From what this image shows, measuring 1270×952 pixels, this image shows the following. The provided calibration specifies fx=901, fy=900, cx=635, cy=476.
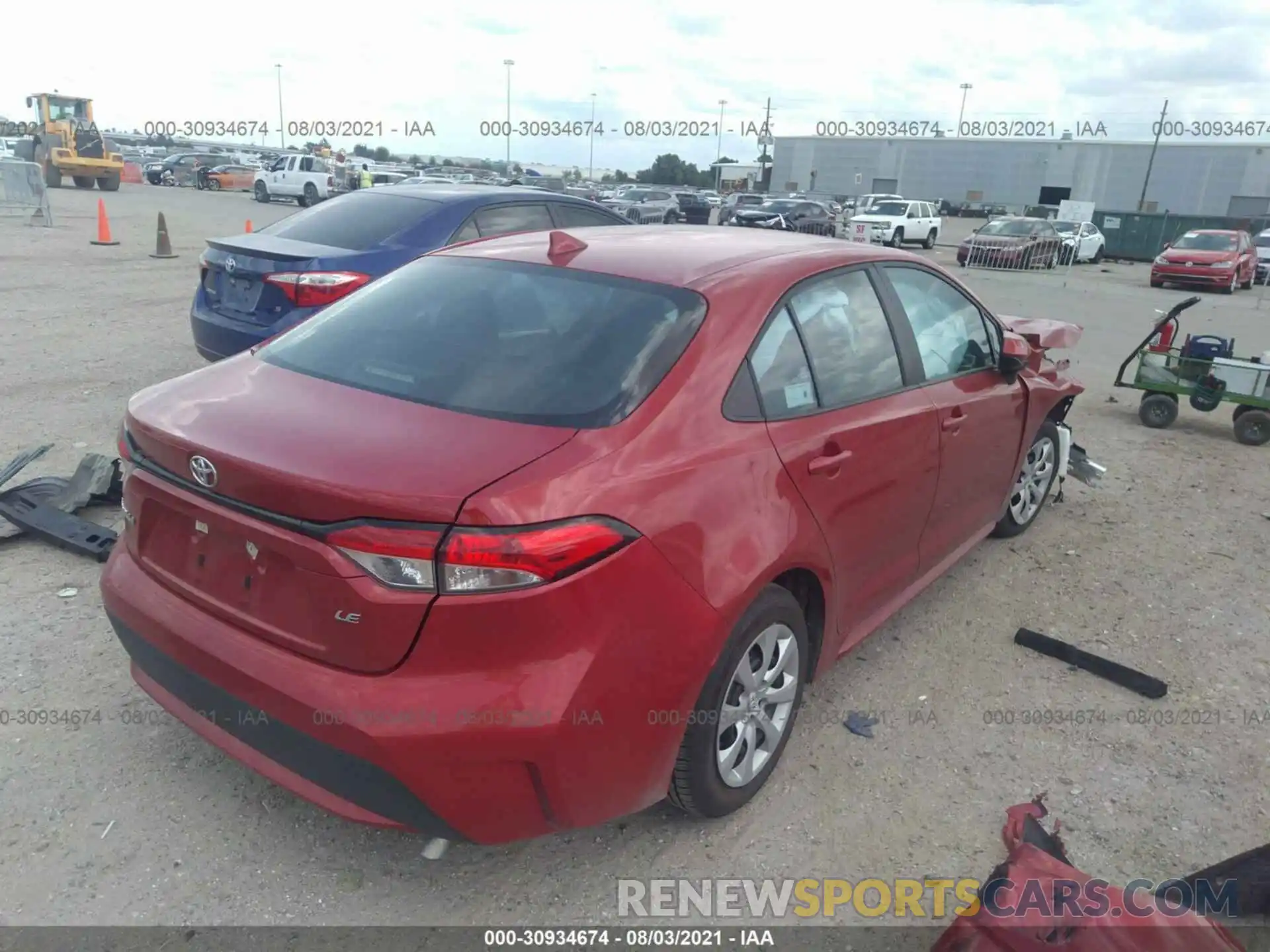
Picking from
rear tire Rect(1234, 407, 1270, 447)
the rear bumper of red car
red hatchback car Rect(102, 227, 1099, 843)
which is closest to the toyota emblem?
red hatchback car Rect(102, 227, 1099, 843)

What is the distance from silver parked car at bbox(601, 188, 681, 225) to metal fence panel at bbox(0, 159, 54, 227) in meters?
14.1

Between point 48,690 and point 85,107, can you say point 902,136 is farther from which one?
point 48,690

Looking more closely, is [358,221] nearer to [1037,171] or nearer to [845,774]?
[845,774]

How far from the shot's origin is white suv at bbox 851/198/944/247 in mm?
28750

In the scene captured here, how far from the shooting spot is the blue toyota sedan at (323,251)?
571cm

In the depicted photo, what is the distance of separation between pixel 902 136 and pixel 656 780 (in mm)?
81847

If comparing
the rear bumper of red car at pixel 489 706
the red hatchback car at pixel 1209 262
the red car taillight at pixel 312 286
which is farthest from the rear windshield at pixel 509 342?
the red hatchback car at pixel 1209 262

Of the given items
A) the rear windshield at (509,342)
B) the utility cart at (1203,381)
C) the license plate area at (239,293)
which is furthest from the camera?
the utility cart at (1203,381)

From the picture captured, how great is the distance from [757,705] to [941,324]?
77.2 inches

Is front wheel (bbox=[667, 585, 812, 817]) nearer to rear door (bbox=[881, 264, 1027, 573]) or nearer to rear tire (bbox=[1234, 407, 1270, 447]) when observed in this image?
rear door (bbox=[881, 264, 1027, 573])

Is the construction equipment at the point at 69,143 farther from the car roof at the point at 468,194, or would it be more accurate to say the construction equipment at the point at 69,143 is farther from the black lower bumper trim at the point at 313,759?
the black lower bumper trim at the point at 313,759

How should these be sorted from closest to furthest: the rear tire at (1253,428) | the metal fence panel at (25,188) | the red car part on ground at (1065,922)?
1. the red car part on ground at (1065,922)
2. the rear tire at (1253,428)
3. the metal fence panel at (25,188)

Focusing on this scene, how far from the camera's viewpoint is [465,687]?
205 cm

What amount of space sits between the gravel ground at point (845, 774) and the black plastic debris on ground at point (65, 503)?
102 mm
